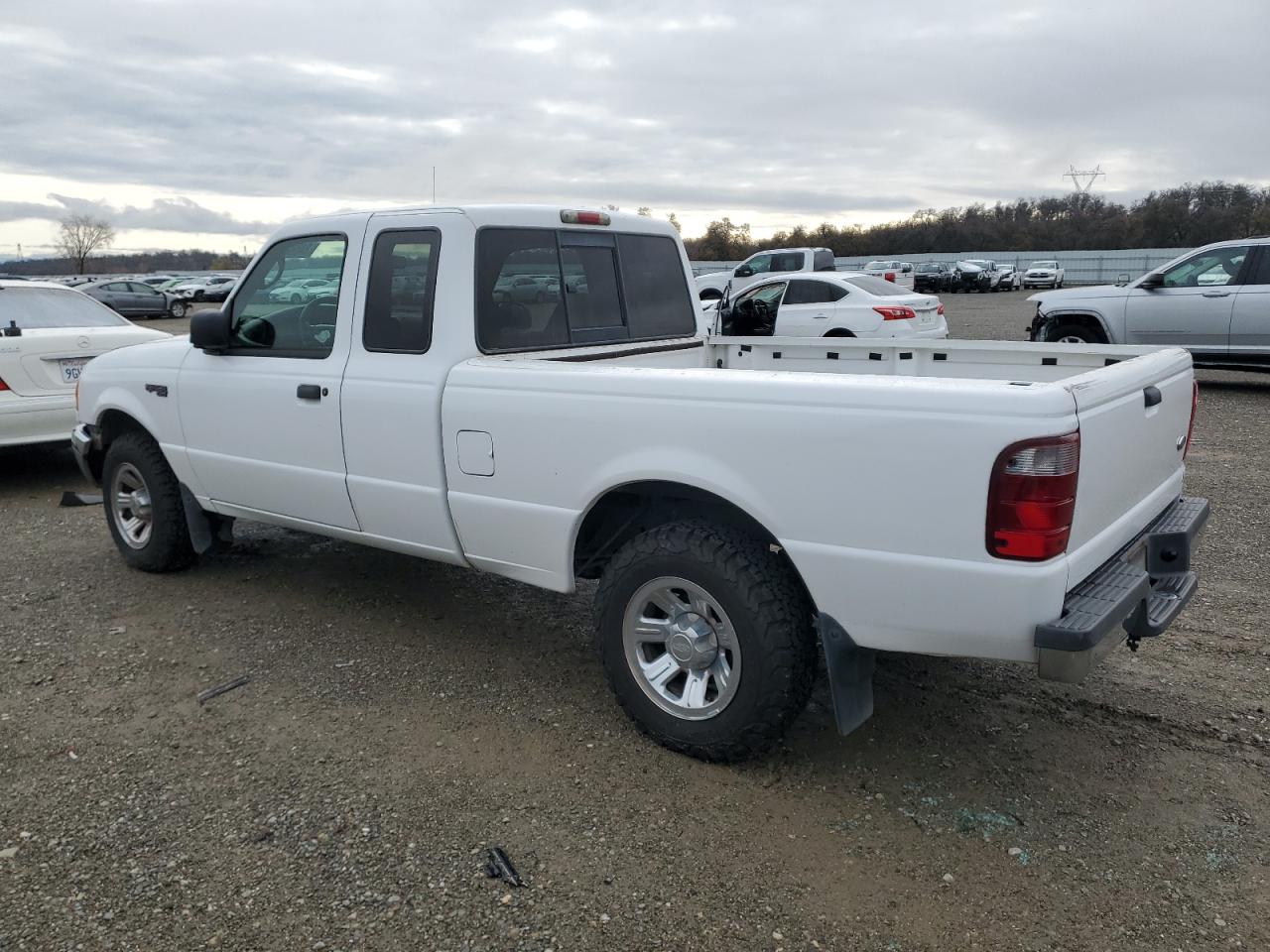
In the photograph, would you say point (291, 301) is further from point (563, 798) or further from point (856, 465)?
point (856, 465)

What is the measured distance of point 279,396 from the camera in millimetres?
4484

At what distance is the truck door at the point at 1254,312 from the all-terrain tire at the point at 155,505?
438 inches

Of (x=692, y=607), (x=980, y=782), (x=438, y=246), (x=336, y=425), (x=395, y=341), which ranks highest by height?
(x=438, y=246)

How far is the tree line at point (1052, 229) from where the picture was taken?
201 ft

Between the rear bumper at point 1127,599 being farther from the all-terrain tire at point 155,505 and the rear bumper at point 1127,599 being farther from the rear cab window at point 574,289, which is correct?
the all-terrain tire at point 155,505

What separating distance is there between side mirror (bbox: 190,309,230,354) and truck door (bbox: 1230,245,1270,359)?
432 inches

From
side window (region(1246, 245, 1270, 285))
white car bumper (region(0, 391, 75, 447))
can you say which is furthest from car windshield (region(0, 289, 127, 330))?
side window (region(1246, 245, 1270, 285))

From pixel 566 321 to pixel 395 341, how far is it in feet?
2.50

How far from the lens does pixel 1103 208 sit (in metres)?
72.8

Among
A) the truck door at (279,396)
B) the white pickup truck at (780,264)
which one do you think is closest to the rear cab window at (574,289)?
the truck door at (279,396)

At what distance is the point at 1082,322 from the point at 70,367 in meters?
11.1

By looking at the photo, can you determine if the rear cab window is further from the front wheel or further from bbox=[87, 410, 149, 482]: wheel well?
bbox=[87, 410, 149, 482]: wheel well

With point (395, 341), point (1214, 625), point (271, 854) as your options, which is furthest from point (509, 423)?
point (1214, 625)

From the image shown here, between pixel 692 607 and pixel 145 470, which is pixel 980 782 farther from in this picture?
pixel 145 470
